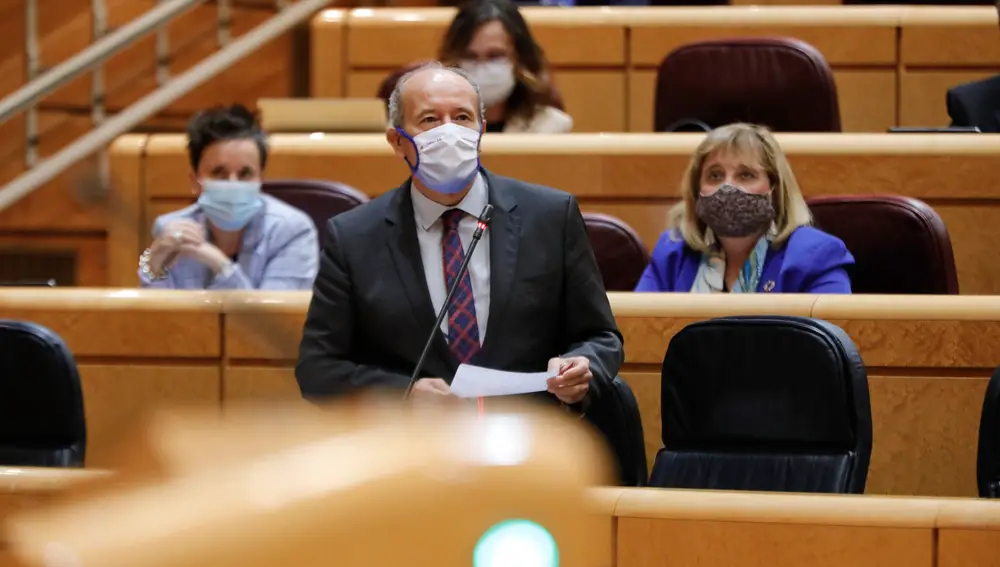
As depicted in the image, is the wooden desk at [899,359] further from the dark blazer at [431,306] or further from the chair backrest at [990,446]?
the chair backrest at [990,446]

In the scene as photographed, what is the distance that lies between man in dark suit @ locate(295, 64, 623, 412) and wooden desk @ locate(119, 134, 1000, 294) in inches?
44.8

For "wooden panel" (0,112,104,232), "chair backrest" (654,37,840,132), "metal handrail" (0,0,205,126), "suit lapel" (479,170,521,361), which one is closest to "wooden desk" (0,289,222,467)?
"suit lapel" (479,170,521,361)

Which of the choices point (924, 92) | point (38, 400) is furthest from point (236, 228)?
point (924, 92)

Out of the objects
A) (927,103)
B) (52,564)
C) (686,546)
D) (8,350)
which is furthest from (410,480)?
(927,103)

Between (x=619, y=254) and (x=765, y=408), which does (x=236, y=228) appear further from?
(x=765, y=408)

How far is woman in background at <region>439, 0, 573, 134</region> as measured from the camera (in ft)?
11.6

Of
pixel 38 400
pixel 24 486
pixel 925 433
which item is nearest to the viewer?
pixel 24 486

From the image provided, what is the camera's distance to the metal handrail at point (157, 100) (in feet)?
12.7

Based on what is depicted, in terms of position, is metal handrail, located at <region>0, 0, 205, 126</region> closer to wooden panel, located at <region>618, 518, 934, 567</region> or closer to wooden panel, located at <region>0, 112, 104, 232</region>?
wooden panel, located at <region>0, 112, 104, 232</region>

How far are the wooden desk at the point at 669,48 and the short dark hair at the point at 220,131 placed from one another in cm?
135

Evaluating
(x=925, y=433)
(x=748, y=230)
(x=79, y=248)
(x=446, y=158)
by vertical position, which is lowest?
(x=925, y=433)

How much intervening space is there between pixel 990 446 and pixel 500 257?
2.35 feet

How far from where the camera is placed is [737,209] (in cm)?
270

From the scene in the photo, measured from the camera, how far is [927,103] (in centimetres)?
418
